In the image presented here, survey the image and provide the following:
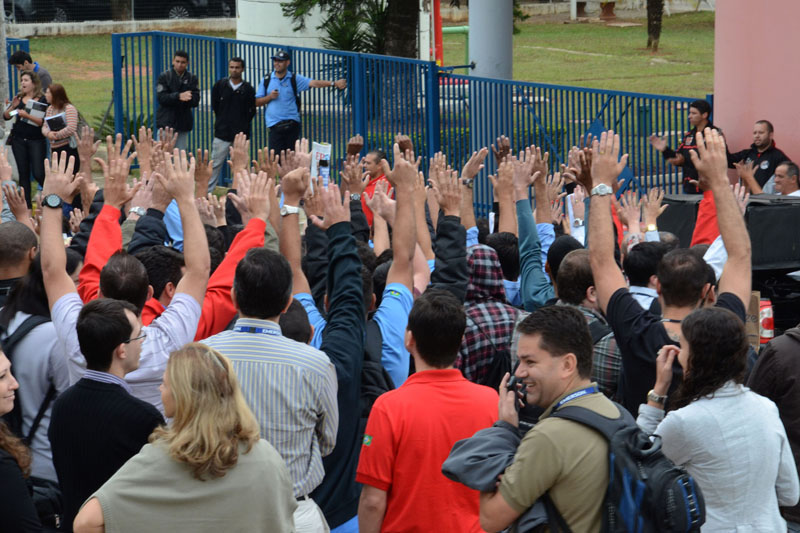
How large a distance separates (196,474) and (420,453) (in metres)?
1.07

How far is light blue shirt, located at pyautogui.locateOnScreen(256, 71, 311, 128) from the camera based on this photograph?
16.2 m

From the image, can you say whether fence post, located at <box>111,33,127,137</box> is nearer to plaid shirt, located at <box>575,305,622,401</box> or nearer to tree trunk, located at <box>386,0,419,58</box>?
tree trunk, located at <box>386,0,419,58</box>

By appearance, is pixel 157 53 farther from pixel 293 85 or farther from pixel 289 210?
pixel 289 210

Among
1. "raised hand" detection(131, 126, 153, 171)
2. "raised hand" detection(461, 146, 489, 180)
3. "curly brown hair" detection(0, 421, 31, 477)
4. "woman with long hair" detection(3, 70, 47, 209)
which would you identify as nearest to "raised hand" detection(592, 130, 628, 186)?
"raised hand" detection(461, 146, 489, 180)

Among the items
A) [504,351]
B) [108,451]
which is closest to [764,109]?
[504,351]

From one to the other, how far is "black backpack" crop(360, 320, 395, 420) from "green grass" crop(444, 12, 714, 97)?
1049 inches

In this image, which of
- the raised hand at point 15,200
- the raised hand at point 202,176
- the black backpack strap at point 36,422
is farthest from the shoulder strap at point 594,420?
the raised hand at point 202,176

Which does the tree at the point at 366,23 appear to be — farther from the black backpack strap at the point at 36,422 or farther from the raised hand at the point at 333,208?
the black backpack strap at the point at 36,422

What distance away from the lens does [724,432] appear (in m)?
3.74

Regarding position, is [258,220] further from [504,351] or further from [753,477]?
[753,477]

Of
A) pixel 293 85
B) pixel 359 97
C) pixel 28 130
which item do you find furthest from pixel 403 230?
pixel 293 85

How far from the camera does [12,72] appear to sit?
18406 millimetres

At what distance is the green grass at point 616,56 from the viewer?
3341 centimetres

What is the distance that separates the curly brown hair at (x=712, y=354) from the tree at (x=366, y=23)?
1761 cm
